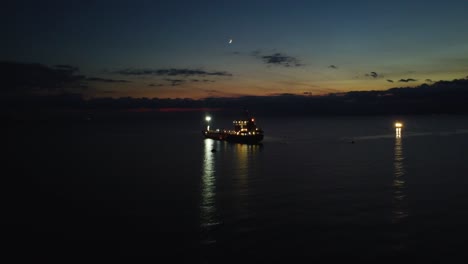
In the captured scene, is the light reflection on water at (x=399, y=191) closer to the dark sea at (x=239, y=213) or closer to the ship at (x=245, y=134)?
the dark sea at (x=239, y=213)

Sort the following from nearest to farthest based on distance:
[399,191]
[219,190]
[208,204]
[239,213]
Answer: [239,213], [208,204], [399,191], [219,190]

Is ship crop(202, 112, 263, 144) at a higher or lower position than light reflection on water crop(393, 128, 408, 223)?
higher

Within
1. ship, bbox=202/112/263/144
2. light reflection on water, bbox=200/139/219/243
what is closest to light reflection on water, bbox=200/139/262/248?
light reflection on water, bbox=200/139/219/243

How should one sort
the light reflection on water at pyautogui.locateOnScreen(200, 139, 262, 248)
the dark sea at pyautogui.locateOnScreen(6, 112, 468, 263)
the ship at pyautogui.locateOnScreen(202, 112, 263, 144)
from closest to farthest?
the dark sea at pyautogui.locateOnScreen(6, 112, 468, 263)
the light reflection on water at pyautogui.locateOnScreen(200, 139, 262, 248)
the ship at pyautogui.locateOnScreen(202, 112, 263, 144)

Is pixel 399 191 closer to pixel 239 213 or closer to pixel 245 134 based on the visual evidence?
pixel 239 213

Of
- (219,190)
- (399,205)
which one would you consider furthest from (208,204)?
(399,205)

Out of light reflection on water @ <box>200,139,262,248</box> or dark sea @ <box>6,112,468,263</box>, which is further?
light reflection on water @ <box>200,139,262,248</box>

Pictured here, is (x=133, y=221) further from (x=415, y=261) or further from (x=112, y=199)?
(x=415, y=261)

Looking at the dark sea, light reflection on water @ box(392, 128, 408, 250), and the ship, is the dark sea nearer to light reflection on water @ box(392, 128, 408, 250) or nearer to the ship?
light reflection on water @ box(392, 128, 408, 250)

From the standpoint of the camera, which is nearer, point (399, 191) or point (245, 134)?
point (399, 191)

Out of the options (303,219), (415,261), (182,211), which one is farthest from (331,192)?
(415,261)

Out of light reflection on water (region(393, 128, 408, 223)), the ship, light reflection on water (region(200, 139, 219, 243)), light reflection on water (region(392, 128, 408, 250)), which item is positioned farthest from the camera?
the ship
